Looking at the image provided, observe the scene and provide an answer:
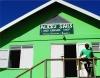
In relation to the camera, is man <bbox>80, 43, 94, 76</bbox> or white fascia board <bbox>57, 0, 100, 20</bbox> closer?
man <bbox>80, 43, 94, 76</bbox>

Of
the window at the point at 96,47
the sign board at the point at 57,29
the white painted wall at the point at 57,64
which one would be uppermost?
the sign board at the point at 57,29

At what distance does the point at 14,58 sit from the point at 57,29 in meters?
3.16

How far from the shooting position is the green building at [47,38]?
19078mm

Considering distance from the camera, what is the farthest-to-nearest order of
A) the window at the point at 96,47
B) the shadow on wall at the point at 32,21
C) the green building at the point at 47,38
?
the shadow on wall at the point at 32,21
the green building at the point at 47,38
the window at the point at 96,47

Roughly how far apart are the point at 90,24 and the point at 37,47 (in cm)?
341

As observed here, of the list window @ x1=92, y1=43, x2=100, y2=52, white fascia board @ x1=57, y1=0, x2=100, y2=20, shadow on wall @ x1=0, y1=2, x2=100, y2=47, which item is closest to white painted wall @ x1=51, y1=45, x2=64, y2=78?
window @ x1=92, y1=43, x2=100, y2=52

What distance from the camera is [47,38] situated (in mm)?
19562

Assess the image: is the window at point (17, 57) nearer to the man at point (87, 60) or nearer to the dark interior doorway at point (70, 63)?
the dark interior doorway at point (70, 63)

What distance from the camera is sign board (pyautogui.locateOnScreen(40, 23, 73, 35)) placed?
19547 millimetres

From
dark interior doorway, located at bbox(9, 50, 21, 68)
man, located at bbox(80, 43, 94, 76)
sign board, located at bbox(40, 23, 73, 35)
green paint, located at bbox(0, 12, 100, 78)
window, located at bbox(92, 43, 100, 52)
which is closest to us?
man, located at bbox(80, 43, 94, 76)

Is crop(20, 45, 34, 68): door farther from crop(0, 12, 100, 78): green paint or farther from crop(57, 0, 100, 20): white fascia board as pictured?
crop(57, 0, 100, 20): white fascia board

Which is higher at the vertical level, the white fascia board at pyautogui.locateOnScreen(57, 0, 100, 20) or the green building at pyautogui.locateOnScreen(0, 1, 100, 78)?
the white fascia board at pyautogui.locateOnScreen(57, 0, 100, 20)

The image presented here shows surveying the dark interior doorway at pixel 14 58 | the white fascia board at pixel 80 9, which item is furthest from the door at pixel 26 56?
the white fascia board at pixel 80 9

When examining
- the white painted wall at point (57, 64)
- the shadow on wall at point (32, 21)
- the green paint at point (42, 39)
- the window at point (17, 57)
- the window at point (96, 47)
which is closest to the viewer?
the white painted wall at point (57, 64)
